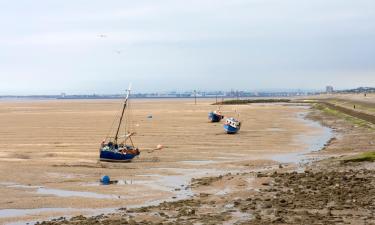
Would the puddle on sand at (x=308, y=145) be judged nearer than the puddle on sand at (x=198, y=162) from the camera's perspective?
No

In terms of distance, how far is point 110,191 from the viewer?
22.0 metres

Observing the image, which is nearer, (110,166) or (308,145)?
(110,166)

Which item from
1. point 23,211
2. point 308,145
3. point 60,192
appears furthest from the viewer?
point 308,145

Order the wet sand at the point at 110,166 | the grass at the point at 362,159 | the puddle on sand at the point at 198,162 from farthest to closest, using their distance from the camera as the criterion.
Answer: the puddle on sand at the point at 198,162 < the grass at the point at 362,159 < the wet sand at the point at 110,166

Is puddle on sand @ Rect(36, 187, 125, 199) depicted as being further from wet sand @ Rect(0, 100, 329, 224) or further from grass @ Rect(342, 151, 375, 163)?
grass @ Rect(342, 151, 375, 163)

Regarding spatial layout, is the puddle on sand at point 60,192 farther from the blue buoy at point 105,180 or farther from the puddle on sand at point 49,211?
the puddle on sand at point 49,211

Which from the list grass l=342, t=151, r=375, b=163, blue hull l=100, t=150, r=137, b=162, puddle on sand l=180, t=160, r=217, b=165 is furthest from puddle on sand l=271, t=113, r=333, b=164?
blue hull l=100, t=150, r=137, b=162

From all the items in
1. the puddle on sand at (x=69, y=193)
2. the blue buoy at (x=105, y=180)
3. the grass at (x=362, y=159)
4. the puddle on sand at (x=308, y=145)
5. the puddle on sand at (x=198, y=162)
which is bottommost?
the puddle on sand at (x=308, y=145)

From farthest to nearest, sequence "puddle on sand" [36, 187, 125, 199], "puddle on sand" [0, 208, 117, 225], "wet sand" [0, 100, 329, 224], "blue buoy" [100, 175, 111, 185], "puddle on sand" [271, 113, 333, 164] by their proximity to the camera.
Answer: "puddle on sand" [271, 113, 333, 164], "blue buoy" [100, 175, 111, 185], "puddle on sand" [36, 187, 125, 199], "wet sand" [0, 100, 329, 224], "puddle on sand" [0, 208, 117, 225]

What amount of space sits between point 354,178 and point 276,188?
3.37 m

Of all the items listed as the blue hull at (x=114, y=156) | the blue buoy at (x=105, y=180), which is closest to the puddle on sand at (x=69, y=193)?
the blue buoy at (x=105, y=180)

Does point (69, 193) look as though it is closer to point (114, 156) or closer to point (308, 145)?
point (114, 156)

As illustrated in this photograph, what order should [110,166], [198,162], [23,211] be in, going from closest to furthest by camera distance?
[23,211], [110,166], [198,162]

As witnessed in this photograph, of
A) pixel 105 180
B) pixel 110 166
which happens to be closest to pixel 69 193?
pixel 105 180
